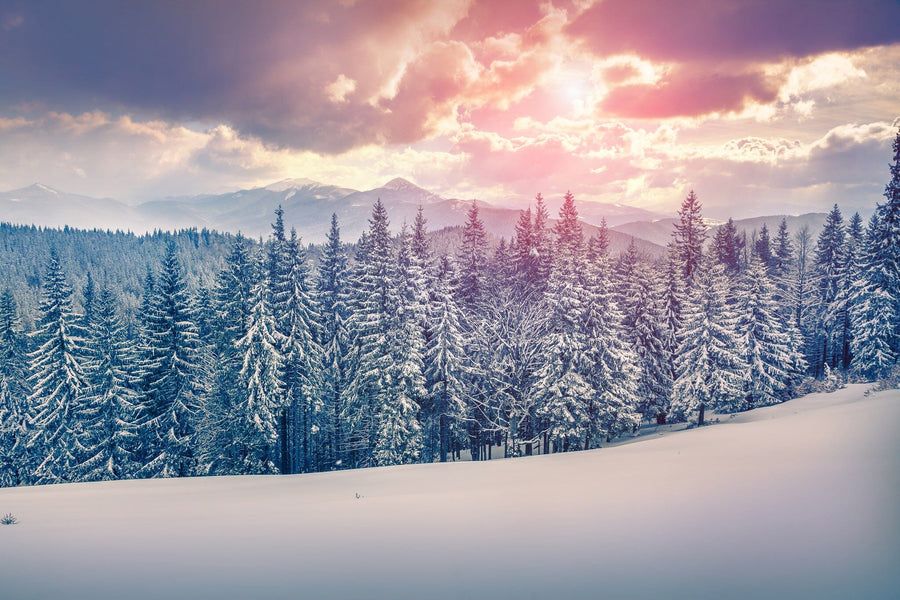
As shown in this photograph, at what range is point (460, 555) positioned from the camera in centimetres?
716

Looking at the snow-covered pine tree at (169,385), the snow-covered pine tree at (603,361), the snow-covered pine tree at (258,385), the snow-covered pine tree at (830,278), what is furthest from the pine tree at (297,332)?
the snow-covered pine tree at (830,278)

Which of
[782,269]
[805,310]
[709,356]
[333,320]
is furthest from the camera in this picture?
[782,269]

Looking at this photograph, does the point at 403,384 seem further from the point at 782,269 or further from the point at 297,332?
the point at 782,269

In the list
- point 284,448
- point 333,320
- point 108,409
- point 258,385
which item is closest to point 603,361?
point 333,320

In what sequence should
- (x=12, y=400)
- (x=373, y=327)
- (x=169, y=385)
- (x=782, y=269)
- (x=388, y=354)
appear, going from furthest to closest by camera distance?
(x=782, y=269) → (x=12, y=400) → (x=169, y=385) → (x=373, y=327) → (x=388, y=354)

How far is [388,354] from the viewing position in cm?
2962

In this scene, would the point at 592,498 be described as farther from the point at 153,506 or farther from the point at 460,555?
the point at 153,506

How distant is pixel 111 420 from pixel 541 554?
36180 millimetres

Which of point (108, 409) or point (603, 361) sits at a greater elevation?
point (603, 361)

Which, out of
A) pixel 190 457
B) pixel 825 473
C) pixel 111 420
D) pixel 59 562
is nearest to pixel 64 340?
pixel 111 420

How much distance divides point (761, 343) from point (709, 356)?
284 inches

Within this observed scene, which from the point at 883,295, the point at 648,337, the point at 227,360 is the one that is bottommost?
the point at 227,360

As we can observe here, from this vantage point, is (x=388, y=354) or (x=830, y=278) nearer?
(x=388, y=354)

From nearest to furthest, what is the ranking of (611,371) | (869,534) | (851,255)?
1. (869,534)
2. (611,371)
3. (851,255)
